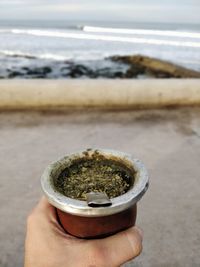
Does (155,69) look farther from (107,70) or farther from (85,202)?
(85,202)

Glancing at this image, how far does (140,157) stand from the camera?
7.34 feet

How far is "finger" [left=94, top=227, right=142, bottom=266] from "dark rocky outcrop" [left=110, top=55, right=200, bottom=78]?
10526mm

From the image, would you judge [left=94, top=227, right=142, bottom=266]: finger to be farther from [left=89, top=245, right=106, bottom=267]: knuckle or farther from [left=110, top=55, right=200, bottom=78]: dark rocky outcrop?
[left=110, top=55, right=200, bottom=78]: dark rocky outcrop

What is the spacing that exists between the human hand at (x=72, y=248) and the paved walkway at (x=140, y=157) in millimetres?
650

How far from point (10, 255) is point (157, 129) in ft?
Answer: 5.34

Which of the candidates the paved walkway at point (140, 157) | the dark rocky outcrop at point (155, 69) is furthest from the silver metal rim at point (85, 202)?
the dark rocky outcrop at point (155, 69)

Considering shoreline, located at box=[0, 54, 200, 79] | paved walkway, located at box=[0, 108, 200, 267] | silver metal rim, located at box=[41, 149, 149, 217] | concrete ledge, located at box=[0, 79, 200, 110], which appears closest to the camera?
silver metal rim, located at box=[41, 149, 149, 217]

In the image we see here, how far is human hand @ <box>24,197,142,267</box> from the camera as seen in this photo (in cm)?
74

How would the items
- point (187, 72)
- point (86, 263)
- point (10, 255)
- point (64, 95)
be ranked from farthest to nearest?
1. point (187, 72)
2. point (64, 95)
3. point (10, 255)
4. point (86, 263)

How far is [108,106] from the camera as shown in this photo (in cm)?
311

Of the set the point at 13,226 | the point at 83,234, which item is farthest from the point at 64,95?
the point at 83,234

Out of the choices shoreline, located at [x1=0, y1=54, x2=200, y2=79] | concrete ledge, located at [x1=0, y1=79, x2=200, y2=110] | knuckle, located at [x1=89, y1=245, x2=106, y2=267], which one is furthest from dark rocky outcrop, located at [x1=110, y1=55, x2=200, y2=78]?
knuckle, located at [x1=89, y1=245, x2=106, y2=267]

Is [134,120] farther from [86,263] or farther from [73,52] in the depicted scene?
[73,52]

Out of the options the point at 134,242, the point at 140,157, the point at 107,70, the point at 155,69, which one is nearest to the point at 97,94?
the point at 140,157
